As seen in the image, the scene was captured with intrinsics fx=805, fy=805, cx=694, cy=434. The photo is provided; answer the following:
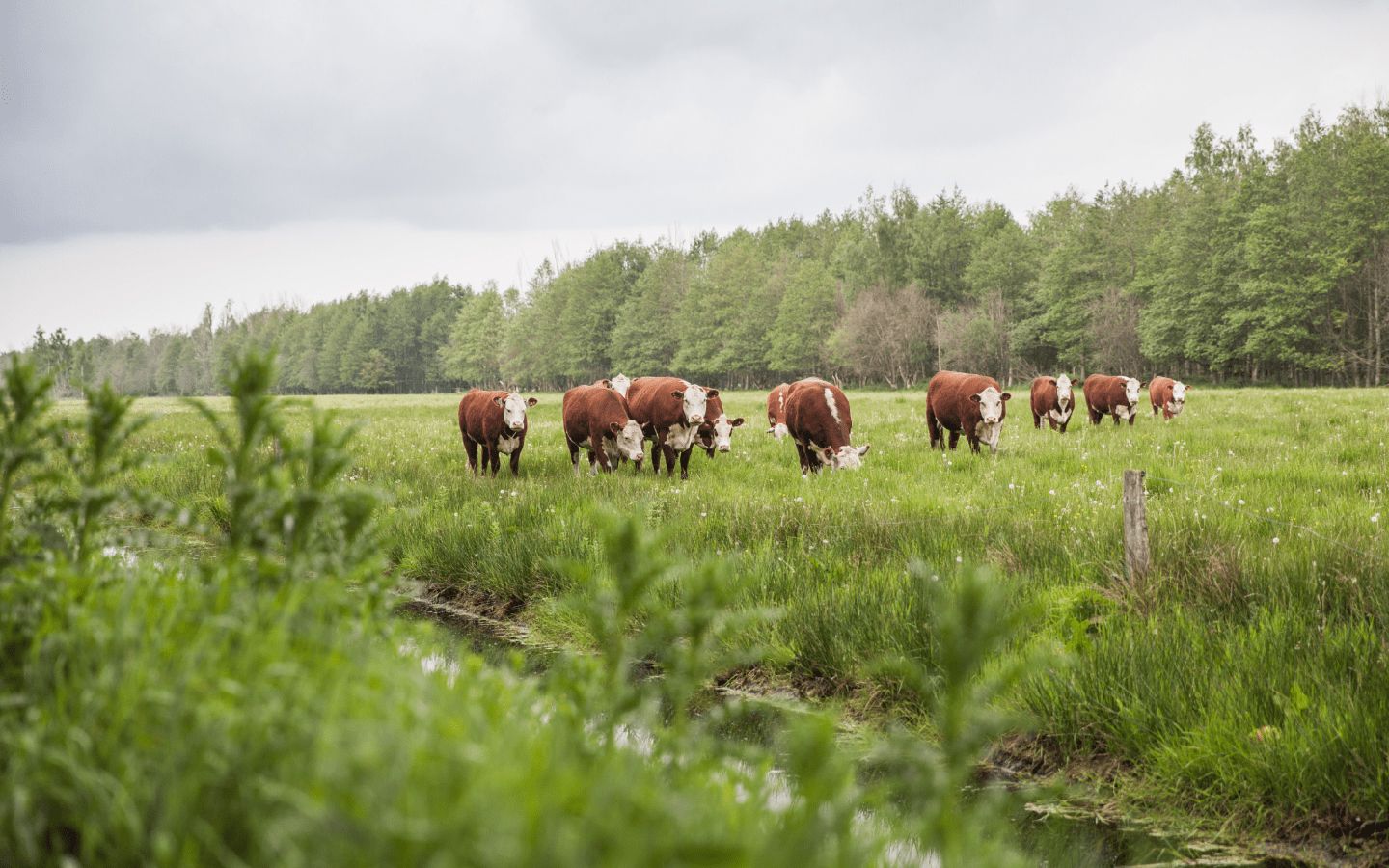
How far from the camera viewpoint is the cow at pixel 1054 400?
2100cm

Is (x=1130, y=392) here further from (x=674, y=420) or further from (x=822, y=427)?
(x=674, y=420)

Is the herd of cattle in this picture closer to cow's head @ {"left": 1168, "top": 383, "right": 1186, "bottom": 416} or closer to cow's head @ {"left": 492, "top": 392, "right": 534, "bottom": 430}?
cow's head @ {"left": 492, "top": 392, "right": 534, "bottom": 430}

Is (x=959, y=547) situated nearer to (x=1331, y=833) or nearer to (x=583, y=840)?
(x=1331, y=833)

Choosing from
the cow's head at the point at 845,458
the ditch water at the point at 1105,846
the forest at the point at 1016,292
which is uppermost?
the forest at the point at 1016,292

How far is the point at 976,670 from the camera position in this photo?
5738mm

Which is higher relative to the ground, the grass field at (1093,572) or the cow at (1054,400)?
the cow at (1054,400)

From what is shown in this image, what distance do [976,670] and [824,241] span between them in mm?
96039

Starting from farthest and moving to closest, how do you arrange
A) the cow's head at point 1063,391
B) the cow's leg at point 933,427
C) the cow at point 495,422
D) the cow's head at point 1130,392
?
the cow's head at point 1130,392, the cow's head at point 1063,391, the cow's leg at point 933,427, the cow at point 495,422

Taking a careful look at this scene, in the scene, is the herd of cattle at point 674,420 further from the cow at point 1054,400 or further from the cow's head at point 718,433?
the cow at point 1054,400

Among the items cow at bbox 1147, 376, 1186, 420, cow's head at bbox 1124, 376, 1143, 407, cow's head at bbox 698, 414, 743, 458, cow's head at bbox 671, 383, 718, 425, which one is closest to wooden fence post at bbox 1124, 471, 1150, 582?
cow's head at bbox 671, 383, 718, 425

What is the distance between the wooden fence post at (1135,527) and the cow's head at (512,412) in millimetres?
10158

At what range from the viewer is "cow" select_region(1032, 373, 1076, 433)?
21.0 m

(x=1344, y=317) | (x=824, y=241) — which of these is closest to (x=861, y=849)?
(x=1344, y=317)

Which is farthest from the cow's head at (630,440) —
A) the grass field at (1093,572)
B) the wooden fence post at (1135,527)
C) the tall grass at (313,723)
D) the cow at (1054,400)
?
the cow at (1054,400)
